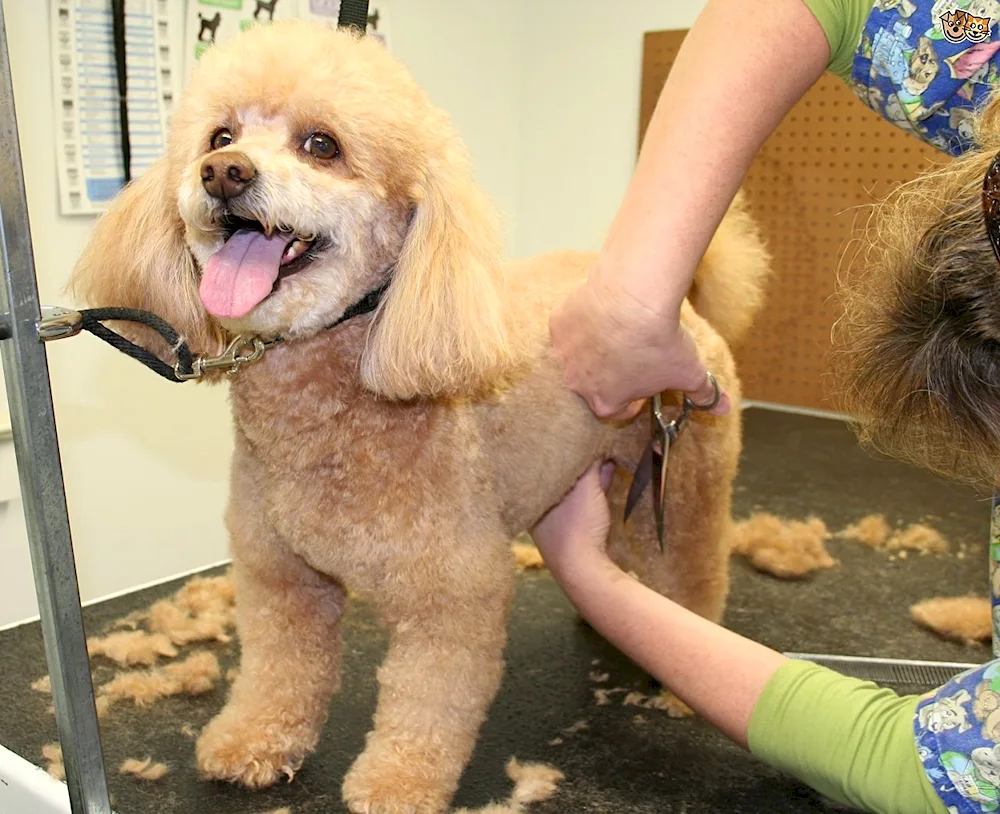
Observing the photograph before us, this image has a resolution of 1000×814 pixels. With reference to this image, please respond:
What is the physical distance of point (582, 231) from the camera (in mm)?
2584

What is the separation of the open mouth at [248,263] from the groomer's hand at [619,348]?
0.25m

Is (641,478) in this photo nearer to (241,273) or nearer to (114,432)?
(241,273)

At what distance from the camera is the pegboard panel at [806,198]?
2.26 m

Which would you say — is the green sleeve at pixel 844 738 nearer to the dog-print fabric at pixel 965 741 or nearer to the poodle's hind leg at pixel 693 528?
the dog-print fabric at pixel 965 741

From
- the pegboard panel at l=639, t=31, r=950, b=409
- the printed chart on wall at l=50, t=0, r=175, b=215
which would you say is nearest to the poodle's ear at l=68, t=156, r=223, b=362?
the printed chart on wall at l=50, t=0, r=175, b=215

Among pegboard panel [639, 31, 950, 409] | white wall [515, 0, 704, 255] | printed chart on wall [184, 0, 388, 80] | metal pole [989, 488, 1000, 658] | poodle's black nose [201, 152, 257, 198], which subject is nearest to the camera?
poodle's black nose [201, 152, 257, 198]

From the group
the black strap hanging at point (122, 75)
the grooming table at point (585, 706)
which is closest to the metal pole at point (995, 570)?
the grooming table at point (585, 706)

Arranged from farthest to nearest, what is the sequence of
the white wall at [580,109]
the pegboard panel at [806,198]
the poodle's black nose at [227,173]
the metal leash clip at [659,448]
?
the white wall at [580,109] < the pegboard panel at [806,198] < the metal leash clip at [659,448] < the poodle's black nose at [227,173]

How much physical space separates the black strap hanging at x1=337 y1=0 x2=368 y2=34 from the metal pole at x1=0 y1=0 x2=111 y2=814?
0.38 meters

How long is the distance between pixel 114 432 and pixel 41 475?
3.63ft

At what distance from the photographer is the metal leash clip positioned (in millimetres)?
1104

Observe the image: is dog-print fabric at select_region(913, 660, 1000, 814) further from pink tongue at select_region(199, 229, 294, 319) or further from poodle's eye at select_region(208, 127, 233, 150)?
poodle's eye at select_region(208, 127, 233, 150)

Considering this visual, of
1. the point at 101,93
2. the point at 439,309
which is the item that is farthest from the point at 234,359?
the point at 101,93

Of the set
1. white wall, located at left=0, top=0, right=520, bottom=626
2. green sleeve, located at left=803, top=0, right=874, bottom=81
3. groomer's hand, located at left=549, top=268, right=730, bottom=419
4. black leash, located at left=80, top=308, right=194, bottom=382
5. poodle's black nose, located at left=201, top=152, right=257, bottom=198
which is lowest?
white wall, located at left=0, top=0, right=520, bottom=626
